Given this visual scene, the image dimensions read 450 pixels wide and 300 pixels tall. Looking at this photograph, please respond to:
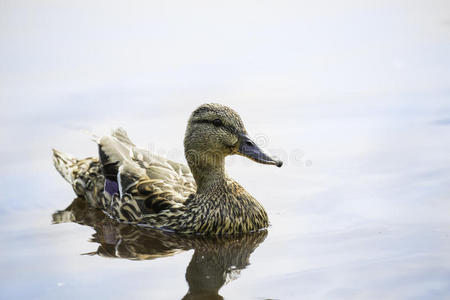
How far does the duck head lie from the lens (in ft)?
24.3

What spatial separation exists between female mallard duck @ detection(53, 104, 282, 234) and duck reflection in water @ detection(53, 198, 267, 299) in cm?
14

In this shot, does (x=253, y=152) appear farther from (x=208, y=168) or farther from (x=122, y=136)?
(x=122, y=136)

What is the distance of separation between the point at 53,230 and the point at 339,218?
9.71 ft

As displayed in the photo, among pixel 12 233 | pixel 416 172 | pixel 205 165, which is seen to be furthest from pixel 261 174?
pixel 12 233

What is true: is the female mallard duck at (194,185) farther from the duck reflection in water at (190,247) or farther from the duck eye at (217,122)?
the duck reflection in water at (190,247)

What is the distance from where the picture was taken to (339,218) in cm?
732

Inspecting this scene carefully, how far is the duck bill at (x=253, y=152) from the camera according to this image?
725cm

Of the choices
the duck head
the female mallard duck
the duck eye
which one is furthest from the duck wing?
the duck eye

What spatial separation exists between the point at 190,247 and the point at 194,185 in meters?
1.19

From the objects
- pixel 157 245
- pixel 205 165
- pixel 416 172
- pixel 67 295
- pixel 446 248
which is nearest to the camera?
pixel 67 295

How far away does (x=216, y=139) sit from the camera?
750 cm

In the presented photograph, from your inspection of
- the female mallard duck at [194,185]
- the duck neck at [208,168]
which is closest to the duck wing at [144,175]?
the female mallard duck at [194,185]

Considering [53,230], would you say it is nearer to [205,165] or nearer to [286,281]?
[205,165]

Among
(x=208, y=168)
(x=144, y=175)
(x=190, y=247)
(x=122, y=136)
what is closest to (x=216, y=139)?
(x=208, y=168)
